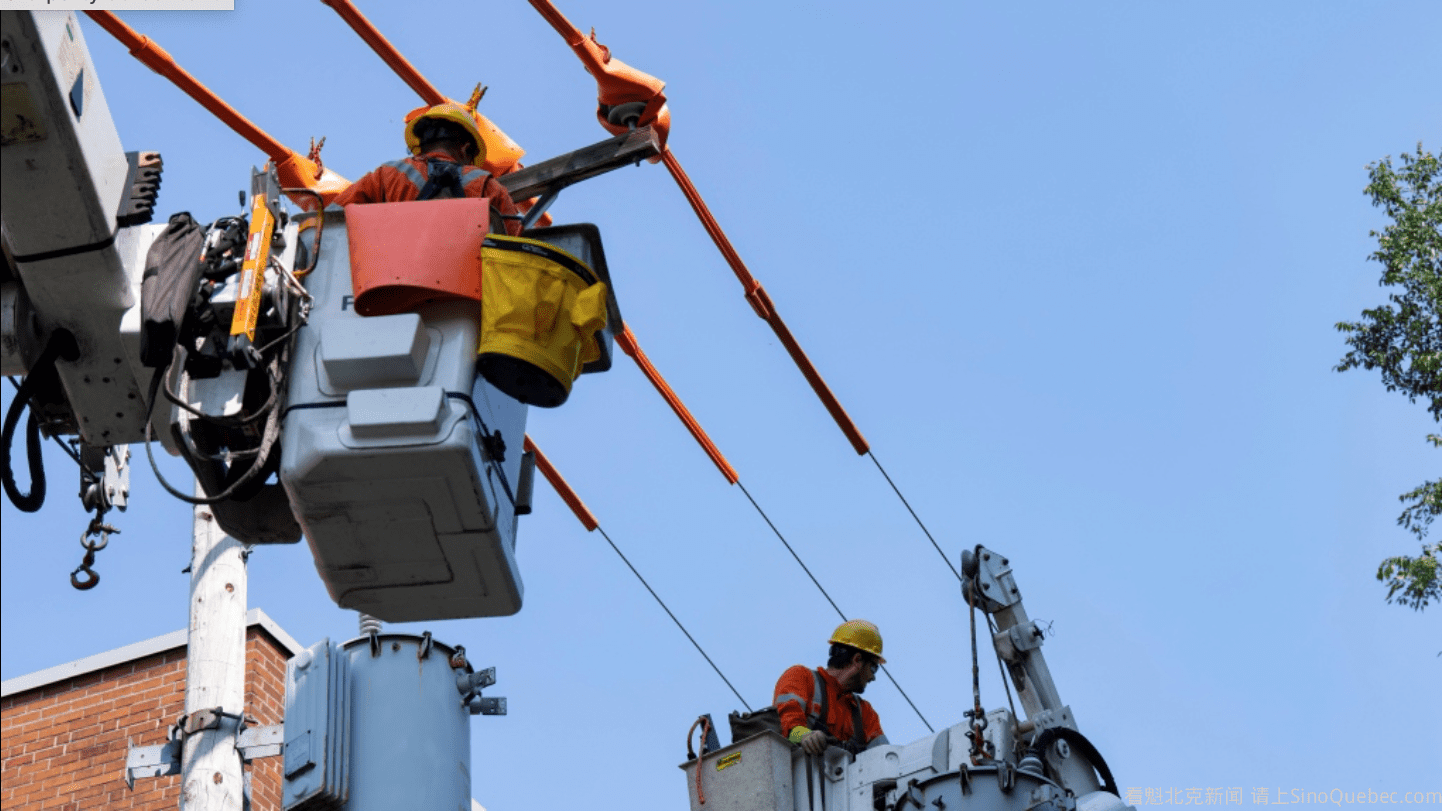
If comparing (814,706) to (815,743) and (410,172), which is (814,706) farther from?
(410,172)

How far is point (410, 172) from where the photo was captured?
681 centimetres

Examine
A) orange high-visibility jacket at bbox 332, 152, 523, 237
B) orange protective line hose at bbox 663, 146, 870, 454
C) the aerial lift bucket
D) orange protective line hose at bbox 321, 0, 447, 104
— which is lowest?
the aerial lift bucket

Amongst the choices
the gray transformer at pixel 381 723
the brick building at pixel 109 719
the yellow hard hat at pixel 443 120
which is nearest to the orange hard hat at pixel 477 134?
the yellow hard hat at pixel 443 120

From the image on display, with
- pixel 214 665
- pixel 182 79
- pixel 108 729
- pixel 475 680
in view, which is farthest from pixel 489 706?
pixel 108 729

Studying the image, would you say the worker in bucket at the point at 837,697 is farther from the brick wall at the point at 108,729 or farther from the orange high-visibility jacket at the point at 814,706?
the brick wall at the point at 108,729

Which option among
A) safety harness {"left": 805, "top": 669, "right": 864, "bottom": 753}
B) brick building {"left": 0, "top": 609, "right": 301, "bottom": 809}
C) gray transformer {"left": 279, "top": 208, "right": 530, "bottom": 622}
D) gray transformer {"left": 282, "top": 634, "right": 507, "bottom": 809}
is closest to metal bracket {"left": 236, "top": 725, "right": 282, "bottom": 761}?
gray transformer {"left": 282, "top": 634, "right": 507, "bottom": 809}

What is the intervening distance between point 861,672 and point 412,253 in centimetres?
478

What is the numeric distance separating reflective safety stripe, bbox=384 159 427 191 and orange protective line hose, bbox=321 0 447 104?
4145mm

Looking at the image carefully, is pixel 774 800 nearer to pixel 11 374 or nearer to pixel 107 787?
pixel 11 374

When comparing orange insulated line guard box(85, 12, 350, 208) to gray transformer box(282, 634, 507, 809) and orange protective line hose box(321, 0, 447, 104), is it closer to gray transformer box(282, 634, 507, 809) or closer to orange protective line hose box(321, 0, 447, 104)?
orange protective line hose box(321, 0, 447, 104)

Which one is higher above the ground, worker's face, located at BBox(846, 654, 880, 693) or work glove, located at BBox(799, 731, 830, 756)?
worker's face, located at BBox(846, 654, 880, 693)

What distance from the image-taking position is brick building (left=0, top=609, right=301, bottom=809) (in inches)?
522

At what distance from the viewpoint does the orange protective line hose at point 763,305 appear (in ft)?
35.9

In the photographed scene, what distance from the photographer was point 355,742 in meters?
7.81
